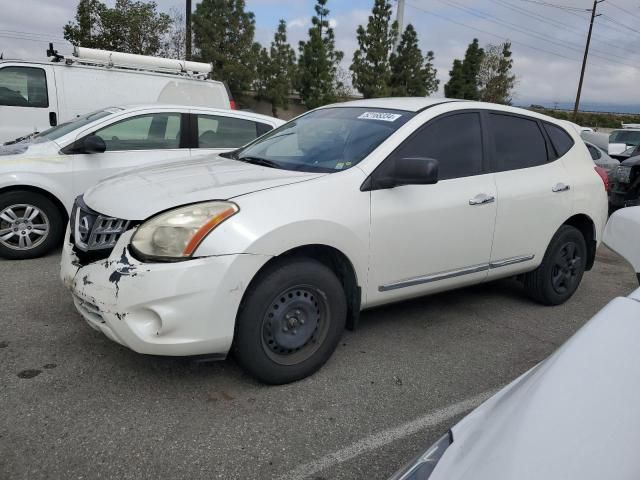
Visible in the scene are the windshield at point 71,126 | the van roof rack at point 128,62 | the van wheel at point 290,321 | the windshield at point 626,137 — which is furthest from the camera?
the windshield at point 626,137

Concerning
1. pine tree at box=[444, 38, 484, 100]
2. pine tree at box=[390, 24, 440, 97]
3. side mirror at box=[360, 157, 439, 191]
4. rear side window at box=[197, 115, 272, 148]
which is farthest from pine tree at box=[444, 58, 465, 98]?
side mirror at box=[360, 157, 439, 191]

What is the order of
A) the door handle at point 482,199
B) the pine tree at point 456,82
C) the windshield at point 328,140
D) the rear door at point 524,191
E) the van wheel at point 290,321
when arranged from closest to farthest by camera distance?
the van wheel at point 290,321 → the windshield at point 328,140 → the door handle at point 482,199 → the rear door at point 524,191 → the pine tree at point 456,82

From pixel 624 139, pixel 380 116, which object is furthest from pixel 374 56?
pixel 380 116

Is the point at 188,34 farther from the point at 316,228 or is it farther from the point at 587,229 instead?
the point at 316,228

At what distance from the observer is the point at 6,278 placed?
4.67m

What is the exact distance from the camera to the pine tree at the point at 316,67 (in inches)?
888

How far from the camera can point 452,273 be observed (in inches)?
149

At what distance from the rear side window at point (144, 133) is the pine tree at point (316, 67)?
17.1 m

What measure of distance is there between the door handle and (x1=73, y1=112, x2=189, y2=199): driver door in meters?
3.03

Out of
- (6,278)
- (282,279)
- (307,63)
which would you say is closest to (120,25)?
(307,63)

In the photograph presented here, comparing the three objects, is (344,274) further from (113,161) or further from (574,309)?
(113,161)

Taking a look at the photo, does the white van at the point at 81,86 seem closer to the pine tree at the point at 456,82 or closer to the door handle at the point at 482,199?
the door handle at the point at 482,199

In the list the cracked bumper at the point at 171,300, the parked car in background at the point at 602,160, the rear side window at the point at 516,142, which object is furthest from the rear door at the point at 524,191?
the parked car in background at the point at 602,160

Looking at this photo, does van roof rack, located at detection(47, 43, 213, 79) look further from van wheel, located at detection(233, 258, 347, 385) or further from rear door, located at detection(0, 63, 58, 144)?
Answer: van wheel, located at detection(233, 258, 347, 385)
